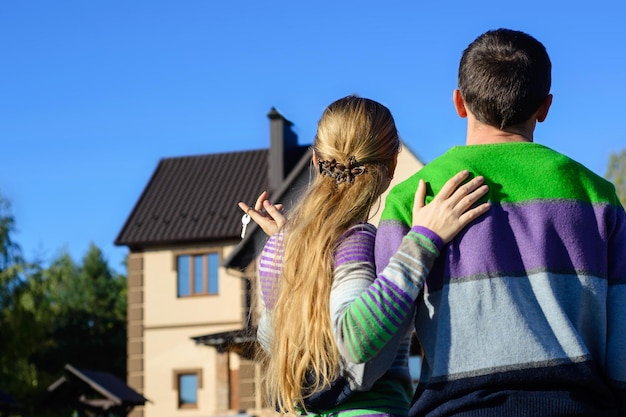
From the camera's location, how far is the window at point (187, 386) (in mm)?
30375

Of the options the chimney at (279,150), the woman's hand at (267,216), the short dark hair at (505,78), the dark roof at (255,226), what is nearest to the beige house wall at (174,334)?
the dark roof at (255,226)

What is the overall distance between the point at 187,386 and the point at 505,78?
28581mm

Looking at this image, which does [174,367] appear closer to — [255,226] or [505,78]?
[255,226]

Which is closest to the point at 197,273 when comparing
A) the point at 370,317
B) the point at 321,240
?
the point at 321,240

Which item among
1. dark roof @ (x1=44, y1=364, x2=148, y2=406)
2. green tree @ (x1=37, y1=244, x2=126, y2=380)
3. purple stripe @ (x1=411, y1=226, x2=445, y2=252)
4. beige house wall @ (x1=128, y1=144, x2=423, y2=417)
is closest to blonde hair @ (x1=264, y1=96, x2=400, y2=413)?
purple stripe @ (x1=411, y1=226, x2=445, y2=252)

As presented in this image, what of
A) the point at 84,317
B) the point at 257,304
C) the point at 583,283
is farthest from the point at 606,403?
the point at 84,317

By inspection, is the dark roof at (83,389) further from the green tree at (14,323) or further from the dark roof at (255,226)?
the green tree at (14,323)

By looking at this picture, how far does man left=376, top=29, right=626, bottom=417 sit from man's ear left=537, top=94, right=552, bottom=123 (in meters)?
0.02

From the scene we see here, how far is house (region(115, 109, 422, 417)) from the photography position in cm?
3023

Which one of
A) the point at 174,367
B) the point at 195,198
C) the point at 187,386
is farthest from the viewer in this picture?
the point at 195,198

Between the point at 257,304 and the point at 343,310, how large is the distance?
91 cm

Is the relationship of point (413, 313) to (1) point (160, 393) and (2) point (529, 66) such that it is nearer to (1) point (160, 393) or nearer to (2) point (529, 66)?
(2) point (529, 66)

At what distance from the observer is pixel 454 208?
114 inches

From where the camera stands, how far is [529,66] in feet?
9.83
